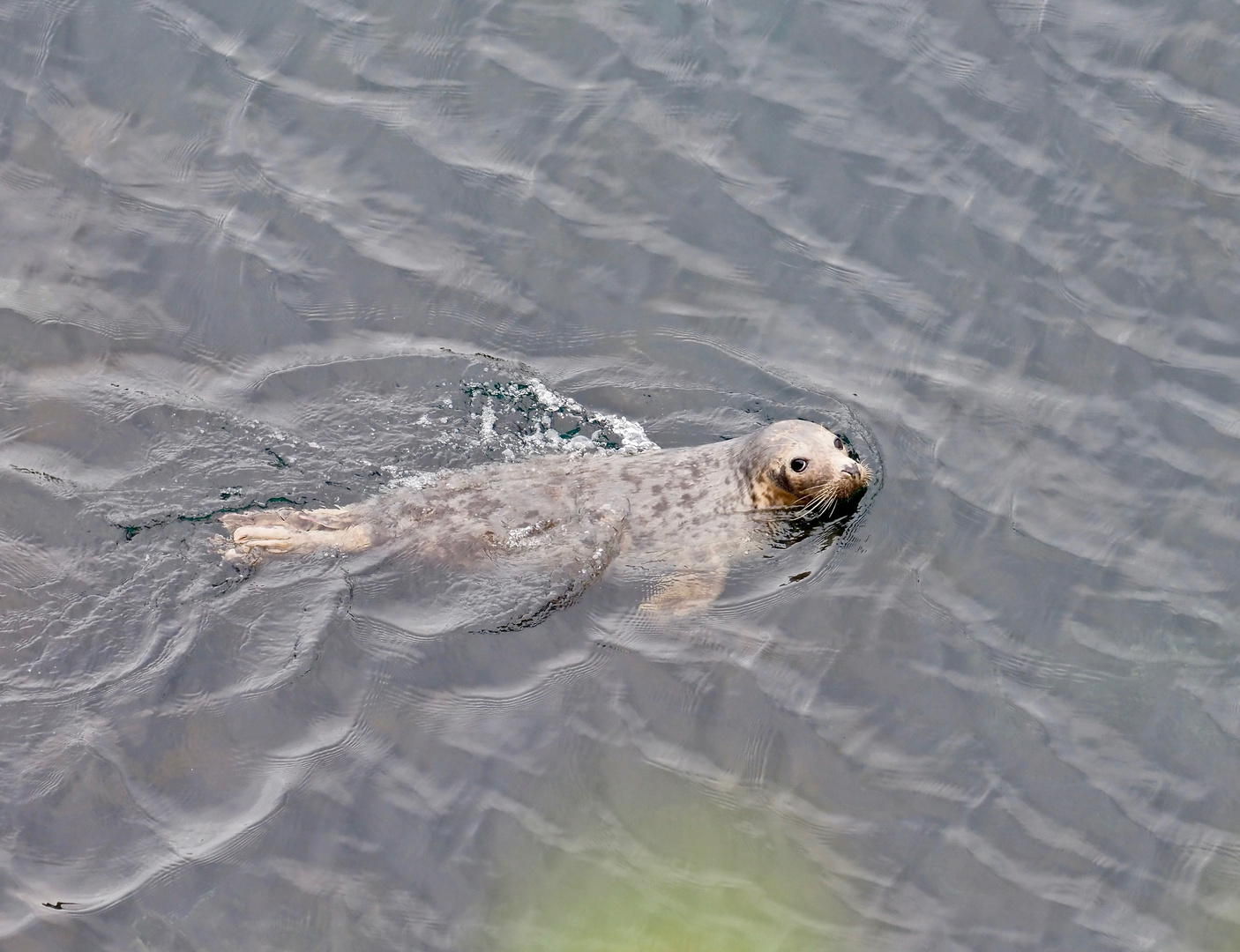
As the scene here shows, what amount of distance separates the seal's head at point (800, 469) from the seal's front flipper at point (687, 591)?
64cm

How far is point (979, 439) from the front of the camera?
26.4ft

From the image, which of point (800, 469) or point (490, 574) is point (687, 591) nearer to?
point (800, 469)

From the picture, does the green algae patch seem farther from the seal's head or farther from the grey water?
the seal's head

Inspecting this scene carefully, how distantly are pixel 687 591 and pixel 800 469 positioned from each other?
111 cm

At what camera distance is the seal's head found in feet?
25.4

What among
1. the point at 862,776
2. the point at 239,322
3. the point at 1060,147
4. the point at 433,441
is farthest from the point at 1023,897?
the point at 239,322

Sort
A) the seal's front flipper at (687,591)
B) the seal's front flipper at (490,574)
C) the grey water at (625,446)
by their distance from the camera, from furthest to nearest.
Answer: the seal's front flipper at (687,591) < the seal's front flipper at (490,574) < the grey water at (625,446)

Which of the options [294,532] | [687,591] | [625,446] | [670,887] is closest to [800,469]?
[687,591]

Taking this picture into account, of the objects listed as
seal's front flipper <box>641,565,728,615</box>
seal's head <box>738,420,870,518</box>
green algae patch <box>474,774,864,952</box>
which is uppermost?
seal's head <box>738,420,870,518</box>

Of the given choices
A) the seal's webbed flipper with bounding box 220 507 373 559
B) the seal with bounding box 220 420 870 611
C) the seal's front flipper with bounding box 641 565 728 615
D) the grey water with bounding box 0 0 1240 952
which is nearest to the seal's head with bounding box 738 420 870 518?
the seal with bounding box 220 420 870 611

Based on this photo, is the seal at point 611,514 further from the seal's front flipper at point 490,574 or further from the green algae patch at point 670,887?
the green algae patch at point 670,887

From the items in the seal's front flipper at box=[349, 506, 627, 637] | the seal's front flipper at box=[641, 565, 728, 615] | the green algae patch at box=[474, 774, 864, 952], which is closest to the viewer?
the green algae patch at box=[474, 774, 864, 952]

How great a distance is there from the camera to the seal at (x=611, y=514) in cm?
746

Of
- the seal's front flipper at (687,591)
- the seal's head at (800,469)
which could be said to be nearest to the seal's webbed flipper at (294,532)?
the seal's front flipper at (687,591)
